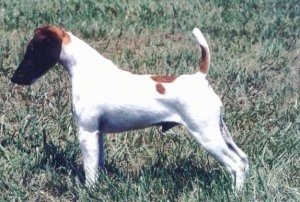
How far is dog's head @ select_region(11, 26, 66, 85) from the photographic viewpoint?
13.7 ft

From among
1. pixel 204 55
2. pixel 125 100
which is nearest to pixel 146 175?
pixel 125 100

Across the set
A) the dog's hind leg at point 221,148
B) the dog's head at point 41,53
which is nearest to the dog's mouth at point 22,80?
the dog's head at point 41,53

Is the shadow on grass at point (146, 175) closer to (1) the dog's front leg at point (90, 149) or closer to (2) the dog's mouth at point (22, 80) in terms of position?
(1) the dog's front leg at point (90, 149)

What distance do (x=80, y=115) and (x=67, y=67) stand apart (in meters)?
0.33

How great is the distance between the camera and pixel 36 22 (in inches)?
305

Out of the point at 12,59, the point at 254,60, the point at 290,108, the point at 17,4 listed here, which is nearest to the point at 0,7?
the point at 17,4

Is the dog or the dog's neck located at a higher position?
the dog's neck

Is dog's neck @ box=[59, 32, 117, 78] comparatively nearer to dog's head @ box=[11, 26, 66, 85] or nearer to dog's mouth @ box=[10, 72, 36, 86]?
dog's head @ box=[11, 26, 66, 85]

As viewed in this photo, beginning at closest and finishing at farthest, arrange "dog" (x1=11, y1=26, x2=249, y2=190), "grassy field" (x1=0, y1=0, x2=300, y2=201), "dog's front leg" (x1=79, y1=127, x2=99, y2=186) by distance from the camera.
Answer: "dog" (x1=11, y1=26, x2=249, y2=190)
"dog's front leg" (x1=79, y1=127, x2=99, y2=186)
"grassy field" (x1=0, y1=0, x2=300, y2=201)

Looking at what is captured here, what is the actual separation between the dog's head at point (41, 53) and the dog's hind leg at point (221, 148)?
0.96m

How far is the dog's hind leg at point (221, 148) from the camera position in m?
4.07

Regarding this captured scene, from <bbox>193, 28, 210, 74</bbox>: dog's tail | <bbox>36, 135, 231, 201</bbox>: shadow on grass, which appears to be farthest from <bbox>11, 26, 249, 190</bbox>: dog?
<bbox>36, 135, 231, 201</bbox>: shadow on grass

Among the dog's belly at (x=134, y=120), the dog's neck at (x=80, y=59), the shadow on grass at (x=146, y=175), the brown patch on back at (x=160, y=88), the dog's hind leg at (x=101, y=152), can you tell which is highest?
the dog's neck at (x=80, y=59)

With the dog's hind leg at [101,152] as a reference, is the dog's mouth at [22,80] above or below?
above
